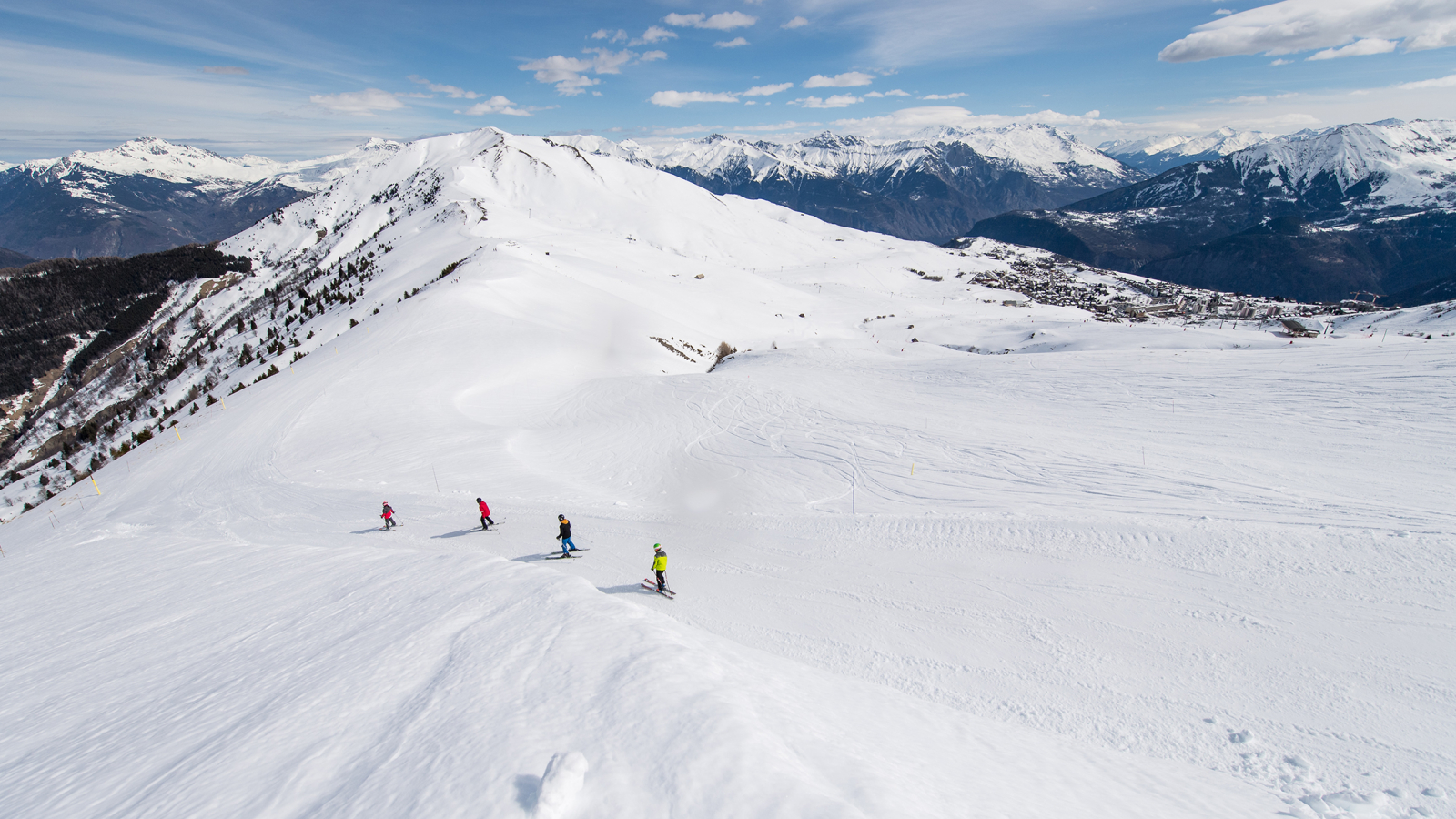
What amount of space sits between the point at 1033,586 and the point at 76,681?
1855 cm

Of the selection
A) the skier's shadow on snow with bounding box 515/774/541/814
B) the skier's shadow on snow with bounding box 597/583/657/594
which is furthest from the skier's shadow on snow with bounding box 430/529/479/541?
the skier's shadow on snow with bounding box 515/774/541/814

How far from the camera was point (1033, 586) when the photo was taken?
39.7 ft

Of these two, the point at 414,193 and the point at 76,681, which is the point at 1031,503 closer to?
the point at 76,681

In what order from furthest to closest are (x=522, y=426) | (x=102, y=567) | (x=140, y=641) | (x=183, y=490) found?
(x=522, y=426)
(x=183, y=490)
(x=102, y=567)
(x=140, y=641)

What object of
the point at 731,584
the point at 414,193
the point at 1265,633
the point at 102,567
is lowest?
the point at 102,567

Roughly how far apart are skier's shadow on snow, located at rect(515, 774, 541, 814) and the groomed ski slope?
0.21ft

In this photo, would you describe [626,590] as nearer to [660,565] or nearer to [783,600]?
[660,565]

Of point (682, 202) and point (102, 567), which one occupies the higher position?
point (682, 202)

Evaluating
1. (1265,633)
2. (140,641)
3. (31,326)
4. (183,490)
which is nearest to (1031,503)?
(1265,633)

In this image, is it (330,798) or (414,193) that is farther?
(414,193)

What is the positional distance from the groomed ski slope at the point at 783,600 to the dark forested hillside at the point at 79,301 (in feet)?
462

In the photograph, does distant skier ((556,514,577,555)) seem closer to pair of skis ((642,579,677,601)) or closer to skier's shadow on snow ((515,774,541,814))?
pair of skis ((642,579,677,601))

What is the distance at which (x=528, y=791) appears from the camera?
5.82 metres

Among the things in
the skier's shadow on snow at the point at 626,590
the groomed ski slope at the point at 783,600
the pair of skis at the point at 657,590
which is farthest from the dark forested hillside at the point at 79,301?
the pair of skis at the point at 657,590
